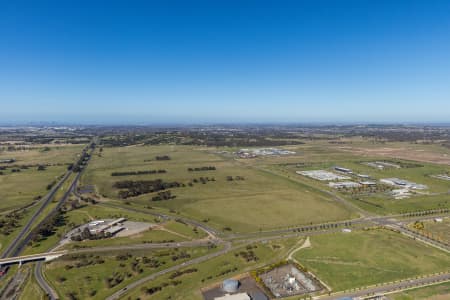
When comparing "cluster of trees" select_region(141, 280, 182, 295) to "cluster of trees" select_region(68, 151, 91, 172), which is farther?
"cluster of trees" select_region(68, 151, 91, 172)

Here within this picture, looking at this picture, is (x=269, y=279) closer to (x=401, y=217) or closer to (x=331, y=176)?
(x=401, y=217)

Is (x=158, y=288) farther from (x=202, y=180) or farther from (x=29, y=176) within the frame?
(x=29, y=176)

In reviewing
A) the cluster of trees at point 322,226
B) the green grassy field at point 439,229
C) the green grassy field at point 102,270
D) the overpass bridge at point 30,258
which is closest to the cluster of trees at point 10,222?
the overpass bridge at point 30,258

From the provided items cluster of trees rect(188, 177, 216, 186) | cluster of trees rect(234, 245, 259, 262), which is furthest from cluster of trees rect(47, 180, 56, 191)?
cluster of trees rect(234, 245, 259, 262)

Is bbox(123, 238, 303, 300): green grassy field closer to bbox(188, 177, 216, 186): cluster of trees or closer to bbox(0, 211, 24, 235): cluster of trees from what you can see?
bbox(0, 211, 24, 235): cluster of trees

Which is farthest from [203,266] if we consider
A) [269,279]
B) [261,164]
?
[261,164]
